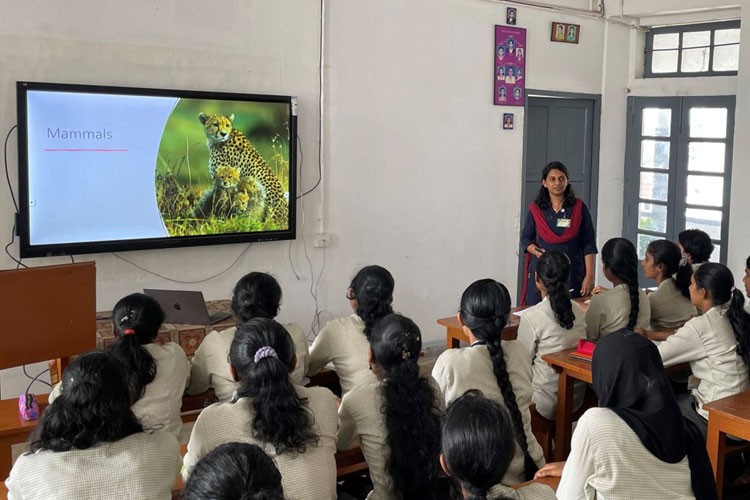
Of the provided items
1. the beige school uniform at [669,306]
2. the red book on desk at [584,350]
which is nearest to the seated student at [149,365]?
the red book on desk at [584,350]

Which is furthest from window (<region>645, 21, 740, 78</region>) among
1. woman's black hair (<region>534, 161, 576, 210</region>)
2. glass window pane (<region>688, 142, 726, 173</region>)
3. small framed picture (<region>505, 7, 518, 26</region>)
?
woman's black hair (<region>534, 161, 576, 210</region>)

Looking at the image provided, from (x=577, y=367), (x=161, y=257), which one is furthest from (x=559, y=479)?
(x=161, y=257)

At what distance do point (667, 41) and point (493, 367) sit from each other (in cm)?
521

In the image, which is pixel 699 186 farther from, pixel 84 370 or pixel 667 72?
pixel 84 370

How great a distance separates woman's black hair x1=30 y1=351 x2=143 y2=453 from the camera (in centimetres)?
176

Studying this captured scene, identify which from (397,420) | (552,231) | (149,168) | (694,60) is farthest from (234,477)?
(694,60)

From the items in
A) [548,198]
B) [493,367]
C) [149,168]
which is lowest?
[493,367]

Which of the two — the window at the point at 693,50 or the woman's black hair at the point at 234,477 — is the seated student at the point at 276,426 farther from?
the window at the point at 693,50

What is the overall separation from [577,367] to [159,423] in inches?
68.0

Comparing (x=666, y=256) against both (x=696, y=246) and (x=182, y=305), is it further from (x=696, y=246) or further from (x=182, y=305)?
(x=182, y=305)

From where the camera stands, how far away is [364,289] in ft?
10.1

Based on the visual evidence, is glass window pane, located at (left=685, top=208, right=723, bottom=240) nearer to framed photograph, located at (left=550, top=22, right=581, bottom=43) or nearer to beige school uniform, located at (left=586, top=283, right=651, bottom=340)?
framed photograph, located at (left=550, top=22, right=581, bottom=43)

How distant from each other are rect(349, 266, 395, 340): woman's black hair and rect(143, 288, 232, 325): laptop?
113cm

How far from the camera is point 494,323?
2.67 metres
